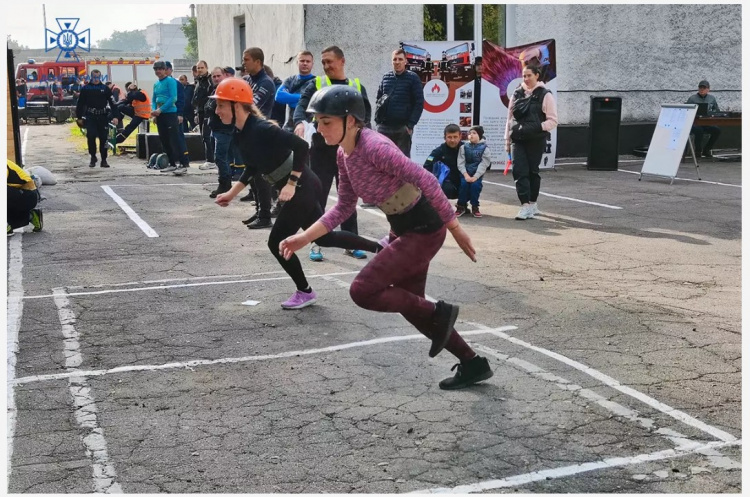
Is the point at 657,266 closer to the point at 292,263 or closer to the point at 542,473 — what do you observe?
the point at 292,263

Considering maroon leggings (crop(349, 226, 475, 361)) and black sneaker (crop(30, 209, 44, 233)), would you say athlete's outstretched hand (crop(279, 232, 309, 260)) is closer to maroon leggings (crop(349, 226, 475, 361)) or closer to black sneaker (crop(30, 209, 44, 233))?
maroon leggings (crop(349, 226, 475, 361))

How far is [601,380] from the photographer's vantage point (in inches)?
217

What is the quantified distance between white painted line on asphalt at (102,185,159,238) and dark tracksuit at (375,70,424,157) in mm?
3070

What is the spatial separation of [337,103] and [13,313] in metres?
3.68

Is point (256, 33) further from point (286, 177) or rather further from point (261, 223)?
point (286, 177)

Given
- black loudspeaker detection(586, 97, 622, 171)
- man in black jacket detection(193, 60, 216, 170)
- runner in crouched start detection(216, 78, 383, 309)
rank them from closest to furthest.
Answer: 1. runner in crouched start detection(216, 78, 383, 309)
2. man in black jacket detection(193, 60, 216, 170)
3. black loudspeaker detection(586, 97, 622, 171)

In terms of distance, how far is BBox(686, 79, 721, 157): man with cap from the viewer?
19.3 meters

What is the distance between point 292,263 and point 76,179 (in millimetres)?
10601

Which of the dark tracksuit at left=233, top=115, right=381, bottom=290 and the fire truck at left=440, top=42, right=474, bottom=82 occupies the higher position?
the fire truck at left=440, top=42, right=474, bottom=82

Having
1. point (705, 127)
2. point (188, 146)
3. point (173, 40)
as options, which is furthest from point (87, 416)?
point (173, 40)

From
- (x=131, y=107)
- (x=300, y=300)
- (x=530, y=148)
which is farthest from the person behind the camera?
(x=131, y=107)

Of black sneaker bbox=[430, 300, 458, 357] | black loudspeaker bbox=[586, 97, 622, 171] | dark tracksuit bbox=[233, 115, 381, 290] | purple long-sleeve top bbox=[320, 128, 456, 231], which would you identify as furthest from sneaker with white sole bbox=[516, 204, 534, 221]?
black sneaker bbox=[430, 300, 458, 357]

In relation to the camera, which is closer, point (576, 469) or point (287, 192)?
point (576, 469)

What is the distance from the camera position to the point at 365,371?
575 centimetres
